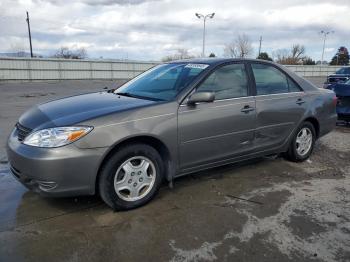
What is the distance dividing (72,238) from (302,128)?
3.77m

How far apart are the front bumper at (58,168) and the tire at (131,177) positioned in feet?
0.47

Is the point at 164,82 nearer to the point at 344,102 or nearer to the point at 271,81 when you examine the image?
the point at 271,81

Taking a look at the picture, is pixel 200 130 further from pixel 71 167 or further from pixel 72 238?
pixel 72 238

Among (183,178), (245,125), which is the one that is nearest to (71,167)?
(183,178)

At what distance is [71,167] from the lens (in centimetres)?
330

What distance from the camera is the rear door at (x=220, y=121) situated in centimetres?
401

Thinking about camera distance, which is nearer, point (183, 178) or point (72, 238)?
point (72, 238)

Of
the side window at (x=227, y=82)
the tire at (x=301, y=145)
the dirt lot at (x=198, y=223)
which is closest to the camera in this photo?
the dirt lot at (x=198, y=223)

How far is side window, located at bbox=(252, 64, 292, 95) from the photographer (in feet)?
15.7

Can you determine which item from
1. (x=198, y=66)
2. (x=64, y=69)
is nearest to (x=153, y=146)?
(x=198, y=66)

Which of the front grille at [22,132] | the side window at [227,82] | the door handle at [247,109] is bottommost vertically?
the front grille at [22,132]

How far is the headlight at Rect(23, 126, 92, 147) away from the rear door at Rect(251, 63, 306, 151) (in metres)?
2.38

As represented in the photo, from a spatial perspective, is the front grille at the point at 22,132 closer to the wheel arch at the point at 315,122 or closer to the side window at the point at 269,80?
the side window at the point at 269,80

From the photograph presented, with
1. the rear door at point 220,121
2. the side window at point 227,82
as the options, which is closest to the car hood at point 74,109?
the rear door at point 220,121
